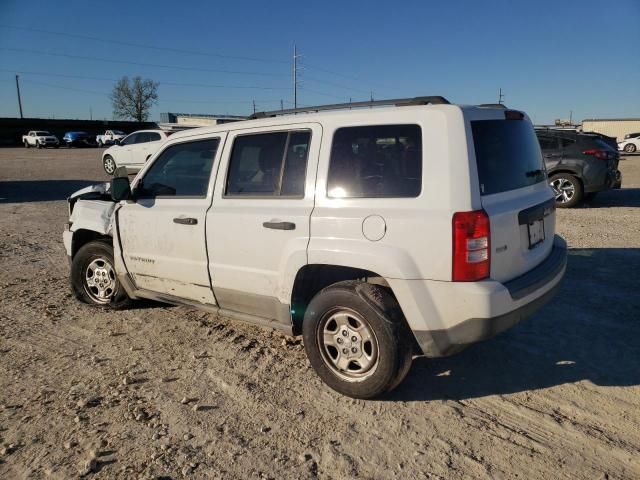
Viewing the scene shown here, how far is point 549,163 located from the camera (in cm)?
1084

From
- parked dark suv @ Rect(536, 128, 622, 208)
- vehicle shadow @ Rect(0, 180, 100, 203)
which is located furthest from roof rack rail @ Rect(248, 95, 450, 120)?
vehicle shadow @ Rect(0, 180, 100, 203)

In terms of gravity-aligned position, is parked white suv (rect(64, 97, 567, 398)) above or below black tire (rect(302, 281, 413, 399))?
above

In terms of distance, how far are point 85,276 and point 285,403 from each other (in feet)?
9.67

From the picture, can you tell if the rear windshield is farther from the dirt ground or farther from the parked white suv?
the dirt ground

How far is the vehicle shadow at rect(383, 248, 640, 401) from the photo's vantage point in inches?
133

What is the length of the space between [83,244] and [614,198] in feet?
40.7

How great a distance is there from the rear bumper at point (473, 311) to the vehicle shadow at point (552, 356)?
0.57m

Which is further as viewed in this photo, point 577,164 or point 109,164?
point 109,164

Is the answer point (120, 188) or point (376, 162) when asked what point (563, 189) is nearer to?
point (376, 162)

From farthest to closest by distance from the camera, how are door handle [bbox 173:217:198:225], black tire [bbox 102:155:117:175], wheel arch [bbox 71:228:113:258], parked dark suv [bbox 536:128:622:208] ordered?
black tire [bbox 102:155:117:175] → parked dark suv [bbox 536:128:622:208] → wheel arch [bbox 71:228:113:258] → door handle [bbox 173:217:198:225]

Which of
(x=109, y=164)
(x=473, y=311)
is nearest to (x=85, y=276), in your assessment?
(x=473, y=311)

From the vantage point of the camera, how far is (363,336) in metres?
3.16

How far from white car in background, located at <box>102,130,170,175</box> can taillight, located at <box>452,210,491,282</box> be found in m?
16.1

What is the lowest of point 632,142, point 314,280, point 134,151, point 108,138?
point 314,280
